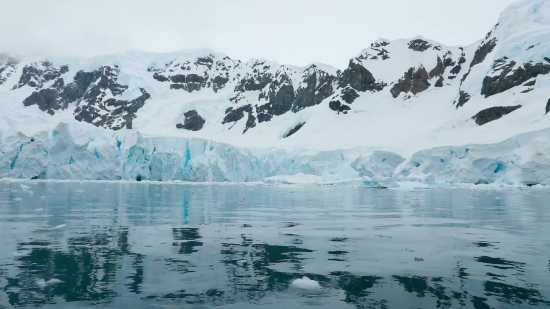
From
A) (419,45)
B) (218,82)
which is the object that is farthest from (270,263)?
(218,82)

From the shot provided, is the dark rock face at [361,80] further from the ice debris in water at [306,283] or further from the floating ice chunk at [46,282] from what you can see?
the floating ice chunk at [46,282]

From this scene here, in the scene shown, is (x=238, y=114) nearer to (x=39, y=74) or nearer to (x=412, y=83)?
(x=412, y=83)

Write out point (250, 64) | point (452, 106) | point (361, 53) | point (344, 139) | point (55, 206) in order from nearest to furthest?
1. point (55, 206)
2. point (344, 139)
3. point (452, 106)
4. point (361, 53)
5. point (250, 64)

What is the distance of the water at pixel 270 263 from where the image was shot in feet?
17.0

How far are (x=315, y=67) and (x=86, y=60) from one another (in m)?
63.9

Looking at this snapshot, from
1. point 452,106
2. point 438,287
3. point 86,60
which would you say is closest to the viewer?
point 438,287

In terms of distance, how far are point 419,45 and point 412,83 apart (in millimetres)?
11482

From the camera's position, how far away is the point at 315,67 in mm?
96688

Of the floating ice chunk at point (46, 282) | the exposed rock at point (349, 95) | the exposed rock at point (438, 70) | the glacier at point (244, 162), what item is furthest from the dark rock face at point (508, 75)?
the floating ice chunk at point (46, 282)

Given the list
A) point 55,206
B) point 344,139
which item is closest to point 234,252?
point 55,206

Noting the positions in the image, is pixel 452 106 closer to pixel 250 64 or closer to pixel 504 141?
pixel 504 141

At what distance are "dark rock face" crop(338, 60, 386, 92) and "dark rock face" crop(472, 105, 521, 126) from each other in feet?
89.3

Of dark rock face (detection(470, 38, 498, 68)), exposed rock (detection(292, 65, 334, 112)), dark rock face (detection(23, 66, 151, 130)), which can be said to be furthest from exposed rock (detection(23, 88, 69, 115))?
dark rock face (detection(470, 38, 498, 68))

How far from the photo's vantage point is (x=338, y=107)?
74188mm
